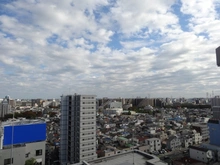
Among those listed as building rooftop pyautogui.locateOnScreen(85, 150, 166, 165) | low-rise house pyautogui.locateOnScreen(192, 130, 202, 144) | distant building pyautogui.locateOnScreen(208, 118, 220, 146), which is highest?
building rooftop pyautogui.locateOnScreen(85, 150, 166, 165)

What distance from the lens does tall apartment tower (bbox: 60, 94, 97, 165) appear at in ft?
32.5

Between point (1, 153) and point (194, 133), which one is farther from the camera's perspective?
point (194, 133)

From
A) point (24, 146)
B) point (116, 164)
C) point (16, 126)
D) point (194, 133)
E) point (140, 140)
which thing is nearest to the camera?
point (116, 164)

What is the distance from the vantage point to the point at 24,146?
875cm

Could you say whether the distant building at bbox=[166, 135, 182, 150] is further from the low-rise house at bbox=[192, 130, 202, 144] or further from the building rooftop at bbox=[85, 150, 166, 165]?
the building rooftop at bbox=[85, 150, 166, 165]

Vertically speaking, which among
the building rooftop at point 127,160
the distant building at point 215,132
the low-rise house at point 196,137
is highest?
the building rooftop at point 127,160

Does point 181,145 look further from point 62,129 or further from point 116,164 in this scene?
point 116,164

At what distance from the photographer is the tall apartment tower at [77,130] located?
991cm

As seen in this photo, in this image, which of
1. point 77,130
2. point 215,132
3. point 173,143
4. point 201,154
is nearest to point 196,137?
point 215,132

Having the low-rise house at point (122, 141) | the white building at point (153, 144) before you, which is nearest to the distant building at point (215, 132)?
the white building at point (153, 144)

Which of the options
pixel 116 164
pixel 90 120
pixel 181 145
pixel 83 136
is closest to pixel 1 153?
pixel 83 136

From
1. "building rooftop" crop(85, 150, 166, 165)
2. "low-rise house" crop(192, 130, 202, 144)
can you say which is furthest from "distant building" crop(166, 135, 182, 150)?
"building rooftop" crop(85, 150, 166, 165)

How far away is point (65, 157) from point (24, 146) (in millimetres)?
2571

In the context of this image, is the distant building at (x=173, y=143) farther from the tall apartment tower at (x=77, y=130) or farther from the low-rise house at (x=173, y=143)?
the tall apartment tower at (x=77, y=130)
